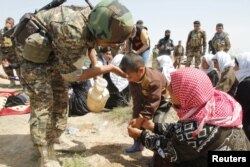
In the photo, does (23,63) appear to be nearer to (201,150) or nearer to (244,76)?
(201,150)

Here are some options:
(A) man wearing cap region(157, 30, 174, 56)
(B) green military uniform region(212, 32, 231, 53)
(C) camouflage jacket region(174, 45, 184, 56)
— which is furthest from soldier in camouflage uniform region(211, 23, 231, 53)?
(C) camouflage jacket region(174, 45, 184, 56)

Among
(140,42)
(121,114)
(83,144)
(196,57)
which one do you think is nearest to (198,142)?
(83,144)

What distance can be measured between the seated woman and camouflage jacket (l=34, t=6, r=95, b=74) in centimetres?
83

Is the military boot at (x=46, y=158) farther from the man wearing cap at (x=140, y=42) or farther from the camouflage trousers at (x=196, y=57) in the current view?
the camouflage trousers at (x=196, y=57)

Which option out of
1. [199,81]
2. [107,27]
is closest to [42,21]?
[107,27]

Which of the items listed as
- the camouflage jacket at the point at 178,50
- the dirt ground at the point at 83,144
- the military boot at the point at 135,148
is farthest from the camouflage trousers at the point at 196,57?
the military boot at the point at 135,148

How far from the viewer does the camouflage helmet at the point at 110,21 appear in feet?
9.35

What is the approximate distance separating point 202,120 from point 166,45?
9667 mm

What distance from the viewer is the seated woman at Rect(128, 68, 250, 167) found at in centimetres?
264

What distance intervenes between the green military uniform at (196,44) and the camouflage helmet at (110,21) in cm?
832

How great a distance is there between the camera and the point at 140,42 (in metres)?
7.66

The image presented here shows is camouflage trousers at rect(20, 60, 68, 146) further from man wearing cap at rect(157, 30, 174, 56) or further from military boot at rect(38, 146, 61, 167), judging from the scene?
man wearing cap at rect(157, 30, 174, 56)

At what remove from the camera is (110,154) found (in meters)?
4.10

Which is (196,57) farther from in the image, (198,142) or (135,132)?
(198,142)
